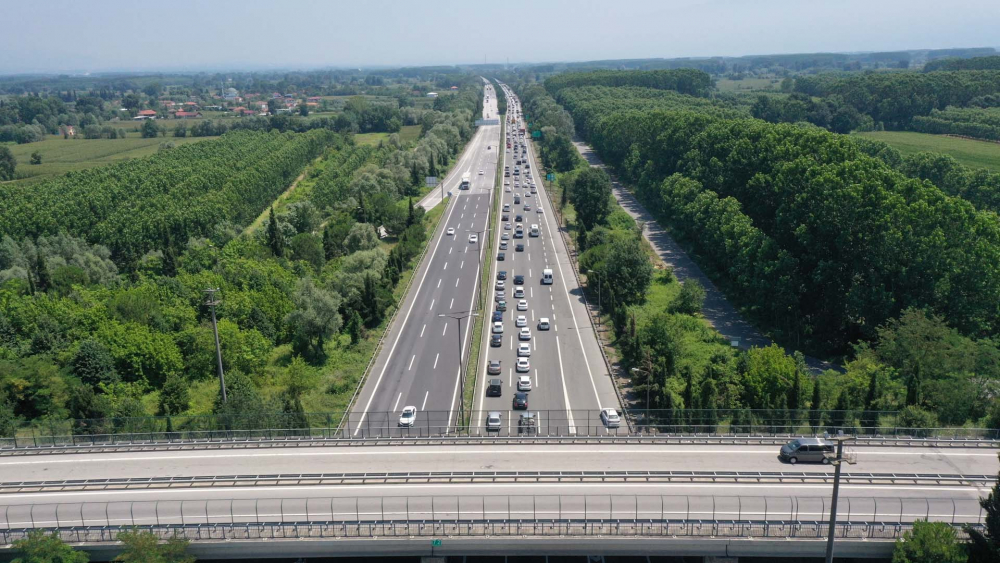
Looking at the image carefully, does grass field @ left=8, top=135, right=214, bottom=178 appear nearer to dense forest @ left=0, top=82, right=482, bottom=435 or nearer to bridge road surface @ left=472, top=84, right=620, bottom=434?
dense forest @ left=0, top=82, right=482, bottom=435

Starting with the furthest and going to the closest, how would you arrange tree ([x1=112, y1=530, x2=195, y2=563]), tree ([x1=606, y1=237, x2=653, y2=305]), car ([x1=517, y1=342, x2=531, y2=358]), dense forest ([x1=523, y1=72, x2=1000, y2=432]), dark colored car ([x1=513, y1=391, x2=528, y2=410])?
tree ([x1=606, y1=237, x2=653, y2=305]) → car ([x1=517, y1=342, x2=531, y2=358]) → dark colored car ([x1=513, y1=391, x2=528, y2=410]) → dense forest ([x1=523, y1=72, x2=1000, y2=432]) → tree ([x1=112, y1=530, x2=195, y2=563])

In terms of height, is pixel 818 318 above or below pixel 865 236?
below

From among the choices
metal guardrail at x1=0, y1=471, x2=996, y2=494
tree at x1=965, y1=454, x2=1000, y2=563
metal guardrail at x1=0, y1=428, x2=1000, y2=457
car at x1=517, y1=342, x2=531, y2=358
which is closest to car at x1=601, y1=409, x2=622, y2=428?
metal guardrail at x1=0, y1=428, x2=1000, y2=457

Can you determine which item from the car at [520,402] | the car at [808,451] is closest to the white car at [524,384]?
the car at [520,402]

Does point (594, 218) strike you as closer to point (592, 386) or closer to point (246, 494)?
point (592, 386)

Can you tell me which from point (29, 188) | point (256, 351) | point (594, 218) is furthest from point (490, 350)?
point (29, 188)

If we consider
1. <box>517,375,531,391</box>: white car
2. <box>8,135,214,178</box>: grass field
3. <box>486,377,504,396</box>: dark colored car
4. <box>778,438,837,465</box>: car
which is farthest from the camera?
<box>8,135,214,178</box>: grass field
